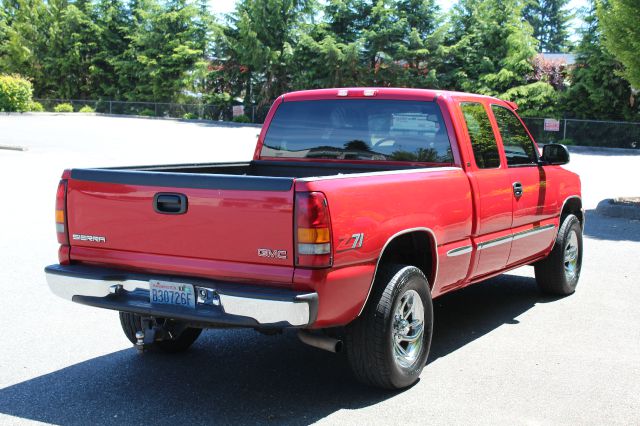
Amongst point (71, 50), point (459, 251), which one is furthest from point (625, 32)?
point (71, 50)

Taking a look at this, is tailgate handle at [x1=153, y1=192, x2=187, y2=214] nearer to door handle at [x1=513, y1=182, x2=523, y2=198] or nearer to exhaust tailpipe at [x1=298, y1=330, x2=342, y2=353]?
exhaust tailpipe at [x1=298, y1=330, x2=342, y2=353]

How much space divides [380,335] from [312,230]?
89 centimetres

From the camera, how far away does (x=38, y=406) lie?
4.57 metres

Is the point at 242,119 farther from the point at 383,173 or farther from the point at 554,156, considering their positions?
the point at 383,173

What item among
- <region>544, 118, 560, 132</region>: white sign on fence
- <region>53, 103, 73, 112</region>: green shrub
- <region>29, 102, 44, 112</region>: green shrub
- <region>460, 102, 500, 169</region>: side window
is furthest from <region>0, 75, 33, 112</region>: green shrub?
<region>460, 102, 500, 169</region>: side window

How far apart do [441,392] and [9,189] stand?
12.3 metres

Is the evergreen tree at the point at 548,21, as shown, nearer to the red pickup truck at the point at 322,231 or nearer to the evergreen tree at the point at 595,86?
the evergreen tree at the point at 595,86

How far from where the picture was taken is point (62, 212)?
4953 mm

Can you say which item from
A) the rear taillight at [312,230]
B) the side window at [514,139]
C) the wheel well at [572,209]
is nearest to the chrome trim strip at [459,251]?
the side window at [514,139]

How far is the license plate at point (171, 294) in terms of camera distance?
4.43 m

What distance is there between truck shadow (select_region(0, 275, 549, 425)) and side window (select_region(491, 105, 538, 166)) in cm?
151

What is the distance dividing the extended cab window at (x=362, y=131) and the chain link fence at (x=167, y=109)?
1648 inches

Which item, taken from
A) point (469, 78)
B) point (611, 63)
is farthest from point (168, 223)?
point (469, 78)

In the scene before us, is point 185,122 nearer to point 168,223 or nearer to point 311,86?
point 311,86
